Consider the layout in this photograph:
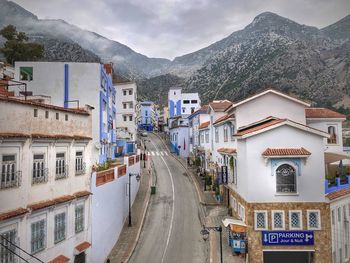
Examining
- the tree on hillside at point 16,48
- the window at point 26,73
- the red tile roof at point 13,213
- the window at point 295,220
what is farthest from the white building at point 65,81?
the tree on hillside at point 16,48

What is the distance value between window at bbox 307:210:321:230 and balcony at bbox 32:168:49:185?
60.6 feet

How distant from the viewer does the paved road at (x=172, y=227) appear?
73.9 ft

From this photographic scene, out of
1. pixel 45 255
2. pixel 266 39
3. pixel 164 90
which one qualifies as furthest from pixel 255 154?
pixel 164 90

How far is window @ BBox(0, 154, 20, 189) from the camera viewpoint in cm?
1227

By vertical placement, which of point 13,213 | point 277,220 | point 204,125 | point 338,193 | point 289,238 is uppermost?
point 204,125

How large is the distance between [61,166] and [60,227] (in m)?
3.43

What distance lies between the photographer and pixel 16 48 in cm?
5403

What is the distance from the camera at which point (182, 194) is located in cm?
3703

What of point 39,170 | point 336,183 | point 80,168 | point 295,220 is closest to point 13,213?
point 39,170

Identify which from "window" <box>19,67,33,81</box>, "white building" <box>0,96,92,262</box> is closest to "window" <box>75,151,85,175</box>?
"white building" <box>0,96,92,262</box>

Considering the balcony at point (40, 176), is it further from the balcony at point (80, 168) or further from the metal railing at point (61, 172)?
the balcony at point (80, 168)

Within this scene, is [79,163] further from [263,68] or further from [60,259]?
[263,68]

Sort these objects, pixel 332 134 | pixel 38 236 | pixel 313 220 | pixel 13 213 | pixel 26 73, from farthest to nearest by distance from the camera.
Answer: pixel 26 73 → pixel 332 134 → pixel 313 220 → pixel 38 236 → pixel 13 213

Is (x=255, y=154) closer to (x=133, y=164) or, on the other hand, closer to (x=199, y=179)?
(x=133, y=164)
